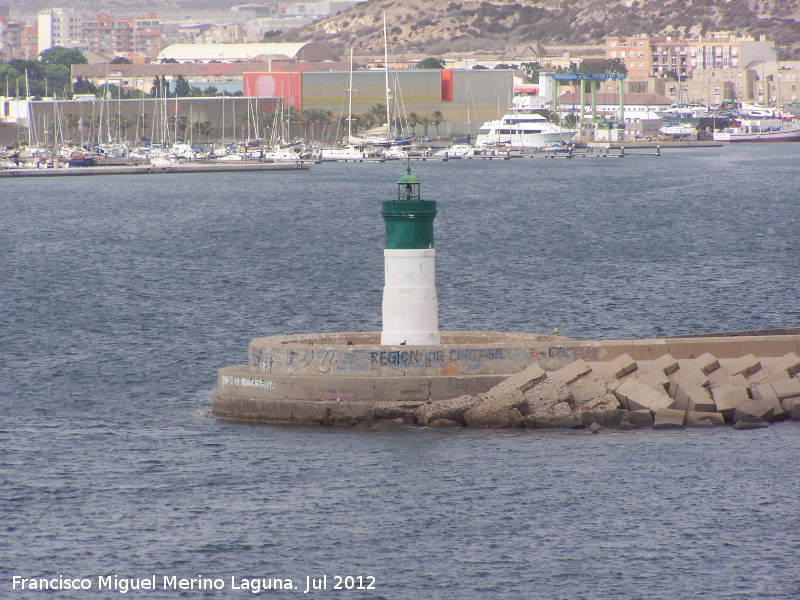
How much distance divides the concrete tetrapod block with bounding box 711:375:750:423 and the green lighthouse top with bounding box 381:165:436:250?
6.20m

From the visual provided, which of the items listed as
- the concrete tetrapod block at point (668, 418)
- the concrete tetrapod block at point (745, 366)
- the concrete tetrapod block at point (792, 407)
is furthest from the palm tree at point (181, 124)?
the concrete tetrapod block at point (792, 407)

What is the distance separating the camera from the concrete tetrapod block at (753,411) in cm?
2375

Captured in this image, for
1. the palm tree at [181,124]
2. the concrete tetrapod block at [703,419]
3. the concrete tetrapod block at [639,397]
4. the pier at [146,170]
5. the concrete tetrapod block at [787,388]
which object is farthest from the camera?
the palm tree at [181,124]

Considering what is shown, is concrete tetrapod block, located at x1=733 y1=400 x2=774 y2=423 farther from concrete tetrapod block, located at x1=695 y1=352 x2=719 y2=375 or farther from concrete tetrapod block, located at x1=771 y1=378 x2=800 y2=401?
concrete tetrapod block, located at x1=695 y1=352 x2=719 y2=375

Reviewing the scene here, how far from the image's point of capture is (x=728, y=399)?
23859mm

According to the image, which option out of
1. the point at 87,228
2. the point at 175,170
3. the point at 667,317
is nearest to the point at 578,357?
the point at 667,317

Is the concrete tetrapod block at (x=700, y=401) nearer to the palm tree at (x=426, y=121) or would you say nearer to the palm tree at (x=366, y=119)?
the palm tree at (x=426, y=121)

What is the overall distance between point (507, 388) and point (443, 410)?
1.26 m

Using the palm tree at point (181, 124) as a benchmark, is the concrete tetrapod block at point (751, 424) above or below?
below

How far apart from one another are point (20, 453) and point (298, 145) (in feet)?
467

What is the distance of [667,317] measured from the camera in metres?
40.3

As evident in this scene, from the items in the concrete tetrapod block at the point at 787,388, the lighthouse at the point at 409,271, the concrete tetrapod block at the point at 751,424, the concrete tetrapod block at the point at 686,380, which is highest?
the lighthouse at the point at 409,271

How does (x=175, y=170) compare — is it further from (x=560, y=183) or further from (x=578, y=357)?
(x=578, y=357)

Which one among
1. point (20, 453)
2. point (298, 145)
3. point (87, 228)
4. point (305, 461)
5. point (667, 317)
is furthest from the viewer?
point (298, 145)
